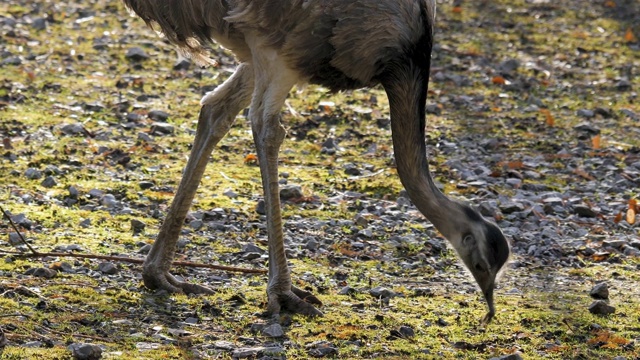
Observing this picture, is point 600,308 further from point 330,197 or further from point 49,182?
point 49,182

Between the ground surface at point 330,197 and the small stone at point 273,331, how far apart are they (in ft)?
0.07

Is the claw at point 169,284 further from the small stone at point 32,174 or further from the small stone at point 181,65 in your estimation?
the small stone at point 181,65

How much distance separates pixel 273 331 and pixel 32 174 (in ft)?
11.1

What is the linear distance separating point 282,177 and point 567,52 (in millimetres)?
5822

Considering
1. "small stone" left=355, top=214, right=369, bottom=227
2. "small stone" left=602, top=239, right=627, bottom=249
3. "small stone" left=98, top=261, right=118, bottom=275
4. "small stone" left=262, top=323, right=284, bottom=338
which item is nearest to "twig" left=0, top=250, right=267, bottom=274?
"small stone" left=98, top=261, right=118, bottom=275

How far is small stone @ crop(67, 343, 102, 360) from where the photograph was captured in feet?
19.1

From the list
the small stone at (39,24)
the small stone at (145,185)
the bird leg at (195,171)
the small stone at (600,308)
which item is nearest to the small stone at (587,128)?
the small stone at (600,308)

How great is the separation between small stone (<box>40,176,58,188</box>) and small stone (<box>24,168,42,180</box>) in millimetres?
108

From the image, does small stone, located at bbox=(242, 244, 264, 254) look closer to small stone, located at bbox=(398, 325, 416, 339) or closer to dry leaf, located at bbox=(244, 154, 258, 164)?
small stone, located at bbox=(398, 325, 416, 339)

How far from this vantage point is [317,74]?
22.9ft

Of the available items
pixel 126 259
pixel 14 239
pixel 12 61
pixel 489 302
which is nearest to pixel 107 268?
pixel 126 259

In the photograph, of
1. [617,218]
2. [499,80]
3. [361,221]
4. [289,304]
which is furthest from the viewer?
[499,80]

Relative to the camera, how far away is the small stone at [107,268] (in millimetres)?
7367

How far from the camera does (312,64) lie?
686cm
